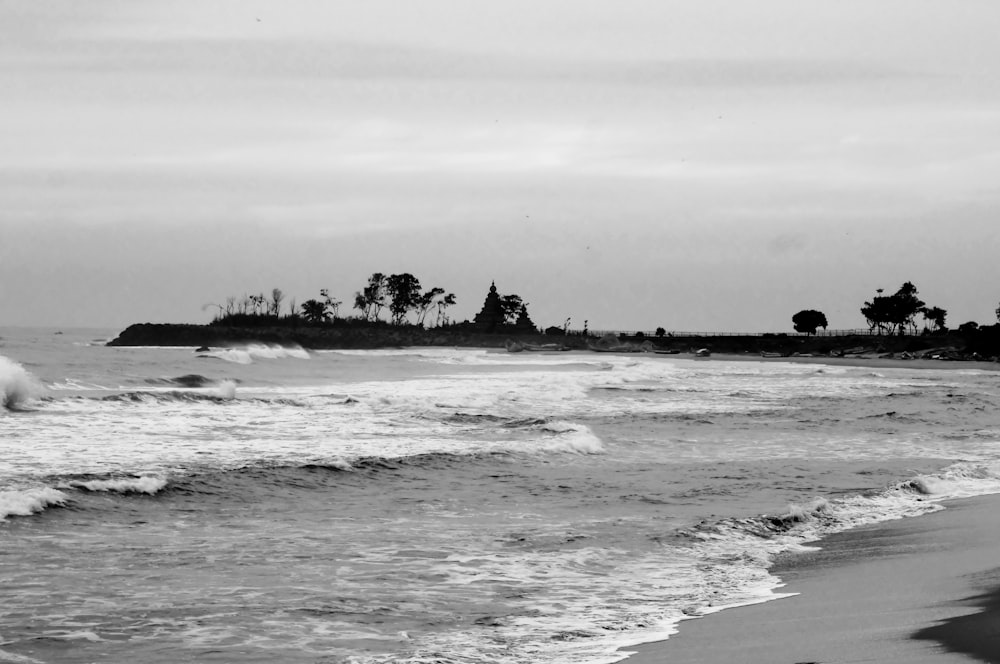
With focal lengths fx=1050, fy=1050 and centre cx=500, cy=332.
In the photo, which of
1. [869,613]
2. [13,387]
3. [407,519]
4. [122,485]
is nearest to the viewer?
[869,613]

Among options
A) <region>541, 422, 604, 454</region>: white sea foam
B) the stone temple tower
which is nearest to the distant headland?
the stone temple tower

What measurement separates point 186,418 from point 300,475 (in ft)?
32.3

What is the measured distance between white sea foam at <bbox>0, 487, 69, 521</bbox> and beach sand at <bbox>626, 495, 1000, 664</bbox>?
7.70 m

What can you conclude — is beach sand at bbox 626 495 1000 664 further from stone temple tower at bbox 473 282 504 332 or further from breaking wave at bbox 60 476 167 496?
stone temple tower at bbox 473 282 504 332

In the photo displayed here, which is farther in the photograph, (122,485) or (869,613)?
(122,485)

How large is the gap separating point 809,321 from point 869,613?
17532cm

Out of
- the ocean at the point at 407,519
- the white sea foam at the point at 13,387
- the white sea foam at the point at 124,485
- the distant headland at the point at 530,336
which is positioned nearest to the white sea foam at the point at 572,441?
the ocean at the point at 407,519

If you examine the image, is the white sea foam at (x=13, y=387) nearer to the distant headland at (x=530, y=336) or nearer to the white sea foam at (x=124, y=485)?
the white sea foam at (x=124, y=485)

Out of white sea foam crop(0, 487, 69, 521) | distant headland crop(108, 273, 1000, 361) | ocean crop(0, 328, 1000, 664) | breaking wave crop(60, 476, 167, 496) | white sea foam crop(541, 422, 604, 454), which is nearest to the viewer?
ocean crop(0, 328, 1000, 664)

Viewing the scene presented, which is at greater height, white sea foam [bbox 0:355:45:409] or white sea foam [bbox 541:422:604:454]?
white sea foam [bbox 0:355:45:409]

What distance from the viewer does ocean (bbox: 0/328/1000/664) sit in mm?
7531

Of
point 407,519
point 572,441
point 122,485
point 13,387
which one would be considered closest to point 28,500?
point 122,485

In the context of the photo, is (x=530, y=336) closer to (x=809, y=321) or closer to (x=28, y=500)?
(x=809, y=321)

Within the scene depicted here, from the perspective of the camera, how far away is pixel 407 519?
1250 cm
